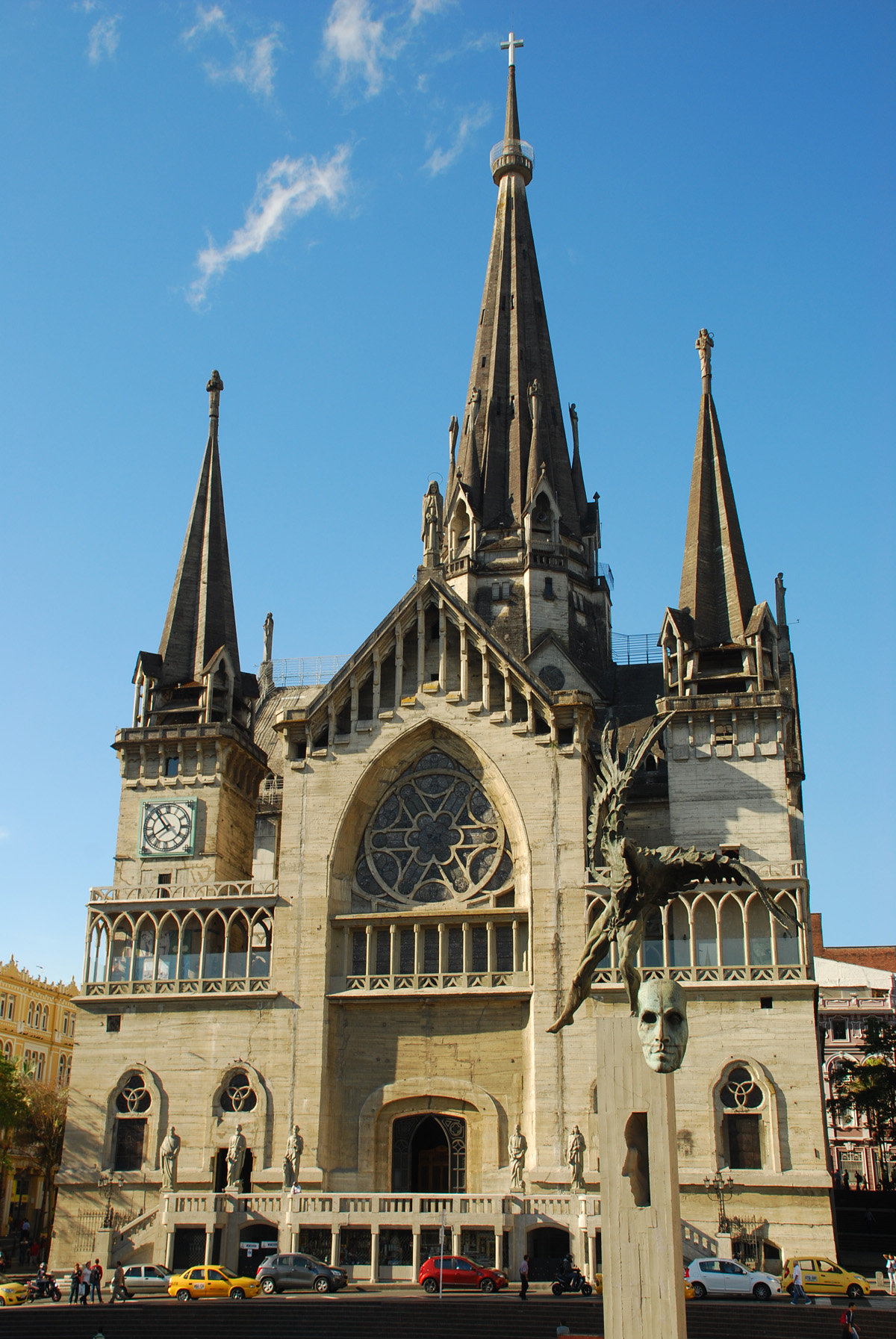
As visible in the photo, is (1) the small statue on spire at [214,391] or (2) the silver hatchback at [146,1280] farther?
(1) the small statue on spire at [214,391]

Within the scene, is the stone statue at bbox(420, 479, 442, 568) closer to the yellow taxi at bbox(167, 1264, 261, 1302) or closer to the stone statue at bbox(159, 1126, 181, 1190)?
the stone statue at bbox(159, 1126, 181, 1190)

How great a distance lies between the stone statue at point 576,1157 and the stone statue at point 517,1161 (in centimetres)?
132

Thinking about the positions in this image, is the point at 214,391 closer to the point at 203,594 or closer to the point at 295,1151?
the point at 203,594

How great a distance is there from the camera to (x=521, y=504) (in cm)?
Answer: 5741

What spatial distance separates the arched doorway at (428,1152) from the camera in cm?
4225

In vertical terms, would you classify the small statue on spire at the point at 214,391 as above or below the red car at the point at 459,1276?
above

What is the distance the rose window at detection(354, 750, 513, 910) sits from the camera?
44438mm

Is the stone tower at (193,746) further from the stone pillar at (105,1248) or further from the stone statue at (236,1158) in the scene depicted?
the stone pillar at (105,1248)

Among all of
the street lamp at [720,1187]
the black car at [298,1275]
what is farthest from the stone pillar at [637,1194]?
the street lamp at [720,1187]

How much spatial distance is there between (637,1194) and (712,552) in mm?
35346

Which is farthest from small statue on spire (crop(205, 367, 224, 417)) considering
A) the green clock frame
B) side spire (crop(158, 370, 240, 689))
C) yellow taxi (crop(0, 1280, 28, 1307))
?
yellow taxi (crop(0, 1280, 28, 1307))

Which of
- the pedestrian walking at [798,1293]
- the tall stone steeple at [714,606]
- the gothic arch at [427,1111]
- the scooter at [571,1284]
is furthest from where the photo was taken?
the tall stone steeple at [714,606]

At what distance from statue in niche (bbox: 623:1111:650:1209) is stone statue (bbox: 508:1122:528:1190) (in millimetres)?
21023

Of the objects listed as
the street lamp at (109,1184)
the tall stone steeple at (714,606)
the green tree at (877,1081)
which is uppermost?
the tall stone steeple at (714,606)
